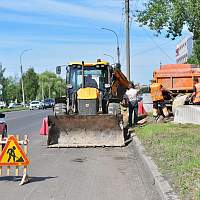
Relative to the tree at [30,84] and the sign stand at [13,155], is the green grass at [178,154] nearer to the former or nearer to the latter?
the sign stand at [13,155]

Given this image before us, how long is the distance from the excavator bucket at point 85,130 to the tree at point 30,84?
104m

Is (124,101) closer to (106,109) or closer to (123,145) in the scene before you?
(106,109)

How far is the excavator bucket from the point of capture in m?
15.8

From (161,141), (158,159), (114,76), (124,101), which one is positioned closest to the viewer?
(158,159)

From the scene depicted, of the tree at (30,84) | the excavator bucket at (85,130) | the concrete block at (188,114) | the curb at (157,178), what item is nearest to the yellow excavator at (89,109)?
the excavator bucket at (85,130)

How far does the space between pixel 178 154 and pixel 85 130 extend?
563 cm

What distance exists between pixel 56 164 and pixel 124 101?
1075cm

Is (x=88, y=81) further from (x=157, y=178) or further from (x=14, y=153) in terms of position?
(x=157, y=178)

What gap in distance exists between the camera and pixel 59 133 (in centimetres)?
1580

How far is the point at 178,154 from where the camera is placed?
35.2 ft

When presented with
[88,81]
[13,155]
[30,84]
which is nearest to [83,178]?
[13,155]

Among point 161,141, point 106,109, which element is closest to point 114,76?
point 106,109

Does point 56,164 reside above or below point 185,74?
below

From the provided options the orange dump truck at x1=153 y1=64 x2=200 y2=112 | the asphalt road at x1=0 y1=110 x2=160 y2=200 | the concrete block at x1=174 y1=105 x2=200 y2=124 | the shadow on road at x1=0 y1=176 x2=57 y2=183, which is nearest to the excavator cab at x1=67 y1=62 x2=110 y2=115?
the concrete block at x1=174 y1=105 x2=200 y2=124
